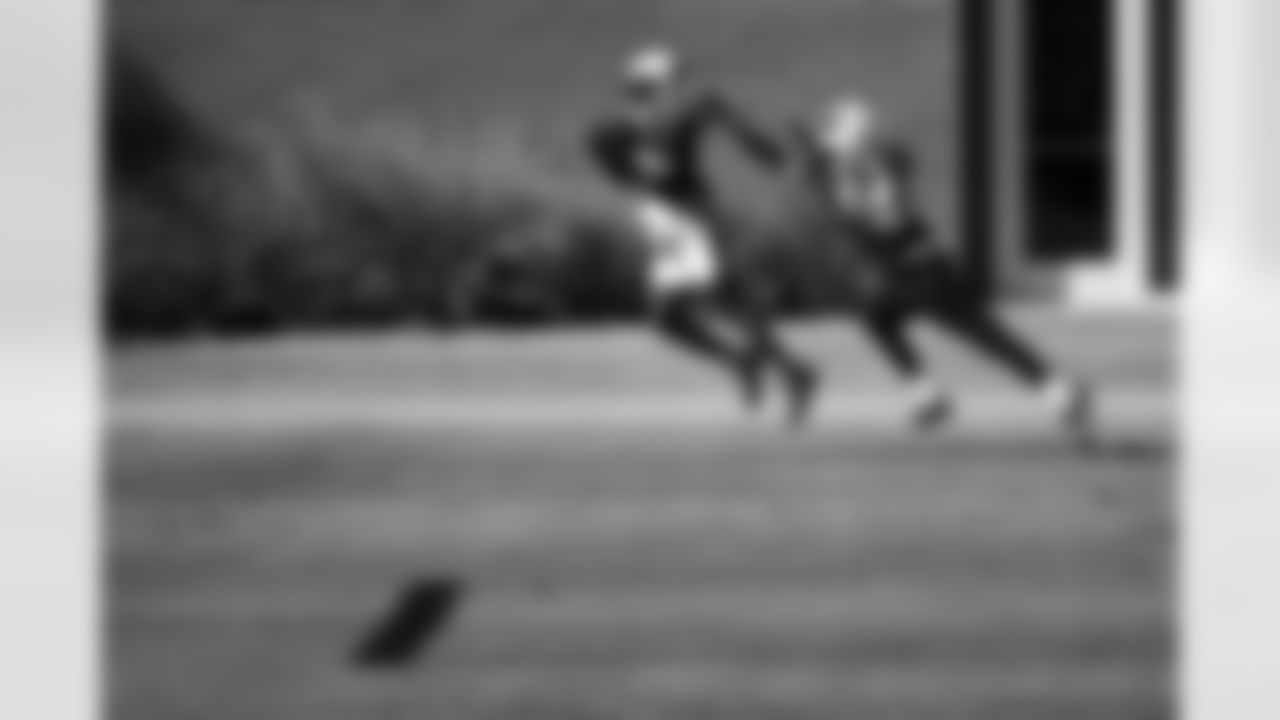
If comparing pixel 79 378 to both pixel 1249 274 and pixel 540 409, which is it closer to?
pixel 540 409

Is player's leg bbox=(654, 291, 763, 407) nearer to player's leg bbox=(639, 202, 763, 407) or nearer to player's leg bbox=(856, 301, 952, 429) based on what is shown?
player's leg bbox=(639, 202, 763, 407)

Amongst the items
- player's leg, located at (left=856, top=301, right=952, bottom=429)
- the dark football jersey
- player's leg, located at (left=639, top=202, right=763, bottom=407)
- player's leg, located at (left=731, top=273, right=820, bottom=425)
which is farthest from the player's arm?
player's leg, located at (left=856, top=301, right=952, bottom=429)

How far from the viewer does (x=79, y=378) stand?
5203mm

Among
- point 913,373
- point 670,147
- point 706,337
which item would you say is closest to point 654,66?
point 670,147

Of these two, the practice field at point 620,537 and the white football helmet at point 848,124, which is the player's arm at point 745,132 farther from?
the practice field at point 620,537

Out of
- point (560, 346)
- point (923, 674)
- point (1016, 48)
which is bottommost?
point (923, 674)

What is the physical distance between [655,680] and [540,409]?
0.79m

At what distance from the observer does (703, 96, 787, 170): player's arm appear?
5211 mm

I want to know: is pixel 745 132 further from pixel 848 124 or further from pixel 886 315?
pixel 886 315

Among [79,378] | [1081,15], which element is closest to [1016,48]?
[1081,15]

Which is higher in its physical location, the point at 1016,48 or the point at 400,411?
the point at 1016,48

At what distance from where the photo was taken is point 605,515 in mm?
5230

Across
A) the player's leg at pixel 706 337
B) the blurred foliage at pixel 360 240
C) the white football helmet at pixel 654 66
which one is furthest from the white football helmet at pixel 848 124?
the player's leg at pixel 706 337

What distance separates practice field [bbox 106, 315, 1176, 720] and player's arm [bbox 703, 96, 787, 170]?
49 centimetres
